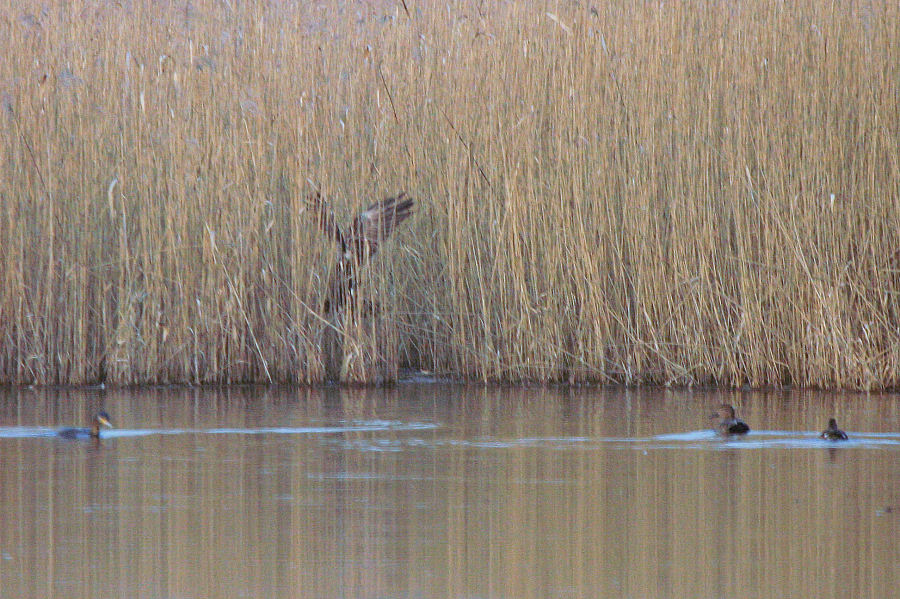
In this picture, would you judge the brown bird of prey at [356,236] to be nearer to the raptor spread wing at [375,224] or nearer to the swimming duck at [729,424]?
the raptor spread wing at [375,224]

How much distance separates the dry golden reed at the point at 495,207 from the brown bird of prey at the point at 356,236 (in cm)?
9

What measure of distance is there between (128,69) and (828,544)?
5312 mm

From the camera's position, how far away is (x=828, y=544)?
3637 mm

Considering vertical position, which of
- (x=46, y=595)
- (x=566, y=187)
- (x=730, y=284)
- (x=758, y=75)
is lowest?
(x=46, y=595)

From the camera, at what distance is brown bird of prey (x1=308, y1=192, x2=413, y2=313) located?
24.2 feet

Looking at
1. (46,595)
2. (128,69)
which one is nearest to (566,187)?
(128,69)

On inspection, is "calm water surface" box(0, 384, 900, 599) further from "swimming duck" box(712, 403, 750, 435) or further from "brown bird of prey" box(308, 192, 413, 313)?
"brown bird of prey" box(308, 192, 413, 313)

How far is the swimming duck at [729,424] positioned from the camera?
5.49 meters

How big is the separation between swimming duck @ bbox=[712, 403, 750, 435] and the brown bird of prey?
2.34 m

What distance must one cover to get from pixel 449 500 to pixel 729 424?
67.6 inches

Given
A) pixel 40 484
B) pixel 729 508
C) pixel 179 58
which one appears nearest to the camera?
pixel 729 508

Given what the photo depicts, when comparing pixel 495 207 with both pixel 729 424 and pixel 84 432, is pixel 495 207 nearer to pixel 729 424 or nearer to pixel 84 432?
pixel 729 424

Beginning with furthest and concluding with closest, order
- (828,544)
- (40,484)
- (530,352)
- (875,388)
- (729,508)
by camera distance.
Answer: (530,352) < (875,388) < (40,484) < (729,508) < (828,544)

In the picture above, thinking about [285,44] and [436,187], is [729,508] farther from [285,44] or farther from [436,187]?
[285,44]
